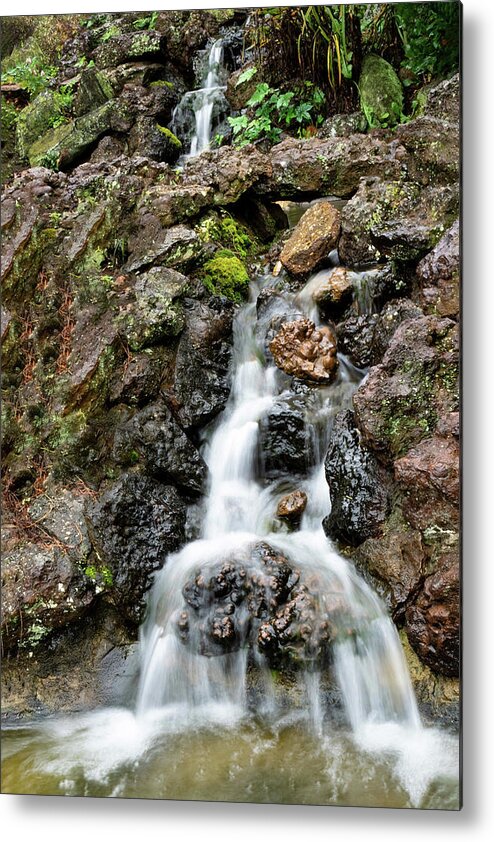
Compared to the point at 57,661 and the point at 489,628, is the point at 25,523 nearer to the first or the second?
the point at 57,661

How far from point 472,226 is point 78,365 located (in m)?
1.90

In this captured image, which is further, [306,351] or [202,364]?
[202,364]

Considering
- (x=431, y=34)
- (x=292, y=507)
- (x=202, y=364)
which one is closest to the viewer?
(x=431, y=34)

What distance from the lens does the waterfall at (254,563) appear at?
8.96 feet

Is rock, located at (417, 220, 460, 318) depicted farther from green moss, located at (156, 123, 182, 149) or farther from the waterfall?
green moss, located at (156, 123, 182, 149)

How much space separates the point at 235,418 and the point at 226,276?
2.72ft

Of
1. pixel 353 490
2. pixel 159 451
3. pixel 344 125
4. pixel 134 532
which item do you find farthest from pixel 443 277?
pixel 134 532

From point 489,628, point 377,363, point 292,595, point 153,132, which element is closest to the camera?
point 489,628

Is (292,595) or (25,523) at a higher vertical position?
(25,523)

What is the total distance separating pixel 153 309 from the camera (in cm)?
333

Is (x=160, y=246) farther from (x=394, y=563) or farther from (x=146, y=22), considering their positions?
(x=394, y=563)

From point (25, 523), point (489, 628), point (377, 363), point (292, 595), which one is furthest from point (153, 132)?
point (489, 628)

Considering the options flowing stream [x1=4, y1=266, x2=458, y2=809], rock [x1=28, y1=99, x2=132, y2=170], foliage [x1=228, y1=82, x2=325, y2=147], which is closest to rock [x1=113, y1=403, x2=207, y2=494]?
flowing stream [x1=4, y1=266, x2=458, y2=809]

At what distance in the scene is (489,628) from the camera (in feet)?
8.50
